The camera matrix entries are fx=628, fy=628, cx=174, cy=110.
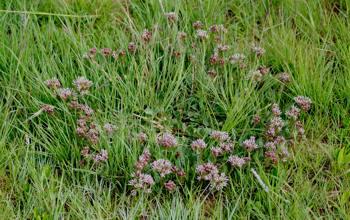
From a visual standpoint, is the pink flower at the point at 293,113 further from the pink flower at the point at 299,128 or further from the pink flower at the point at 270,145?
the pink flower at the point at 270,145

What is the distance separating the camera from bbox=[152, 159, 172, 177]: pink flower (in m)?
3.19

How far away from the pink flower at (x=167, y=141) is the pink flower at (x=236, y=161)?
0.30 m

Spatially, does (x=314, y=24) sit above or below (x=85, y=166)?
above

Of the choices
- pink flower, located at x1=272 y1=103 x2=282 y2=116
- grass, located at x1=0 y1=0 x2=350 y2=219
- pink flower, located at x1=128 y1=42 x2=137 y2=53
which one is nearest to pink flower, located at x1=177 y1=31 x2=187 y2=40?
grass, located at x1=0 y1=0 x2=350 y2=219

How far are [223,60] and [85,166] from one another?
1063 mm

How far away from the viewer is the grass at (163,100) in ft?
10.3

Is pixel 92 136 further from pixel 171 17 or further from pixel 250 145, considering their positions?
pixel 171 17

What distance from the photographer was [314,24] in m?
4.14

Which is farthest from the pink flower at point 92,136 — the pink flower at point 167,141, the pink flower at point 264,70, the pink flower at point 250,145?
the pink flower at point 264,70

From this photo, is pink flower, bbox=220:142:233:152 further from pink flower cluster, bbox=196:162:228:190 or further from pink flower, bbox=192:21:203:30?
pink flower, bbox=192:21:203:30

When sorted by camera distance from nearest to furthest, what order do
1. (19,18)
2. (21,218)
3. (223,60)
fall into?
(21,218) < (223,60) < (19,18)

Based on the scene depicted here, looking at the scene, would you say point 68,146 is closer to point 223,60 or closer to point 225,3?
point 223,60

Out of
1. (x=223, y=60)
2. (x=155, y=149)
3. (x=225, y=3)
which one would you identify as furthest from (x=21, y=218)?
(x=225, y=3)

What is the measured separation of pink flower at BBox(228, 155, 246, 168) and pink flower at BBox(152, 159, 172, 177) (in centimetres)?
32
